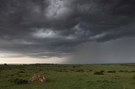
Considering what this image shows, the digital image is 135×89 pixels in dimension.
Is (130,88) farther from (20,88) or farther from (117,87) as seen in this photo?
(20,88)

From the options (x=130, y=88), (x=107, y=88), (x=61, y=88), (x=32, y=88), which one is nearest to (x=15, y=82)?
(x=32, y=88)

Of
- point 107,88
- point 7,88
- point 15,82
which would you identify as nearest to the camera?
point 107,88

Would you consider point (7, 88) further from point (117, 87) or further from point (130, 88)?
point (130, 88)

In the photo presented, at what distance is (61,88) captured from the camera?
2714 cm

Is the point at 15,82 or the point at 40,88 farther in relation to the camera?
the point at 15,82

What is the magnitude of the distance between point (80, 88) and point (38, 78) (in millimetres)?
10774

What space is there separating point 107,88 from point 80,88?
3.77 metres

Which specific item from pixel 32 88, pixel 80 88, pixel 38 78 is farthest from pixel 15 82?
pixel 80 88

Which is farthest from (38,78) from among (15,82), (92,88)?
(92,88)

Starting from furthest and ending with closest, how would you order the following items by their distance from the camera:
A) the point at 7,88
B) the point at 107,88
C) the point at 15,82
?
the point at 15,82 < the point at 7,88 < the point at 107,88

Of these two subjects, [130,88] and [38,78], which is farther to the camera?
[38,78]

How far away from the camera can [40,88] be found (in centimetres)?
2691

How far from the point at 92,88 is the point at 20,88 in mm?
10512

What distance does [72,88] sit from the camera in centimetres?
2669
